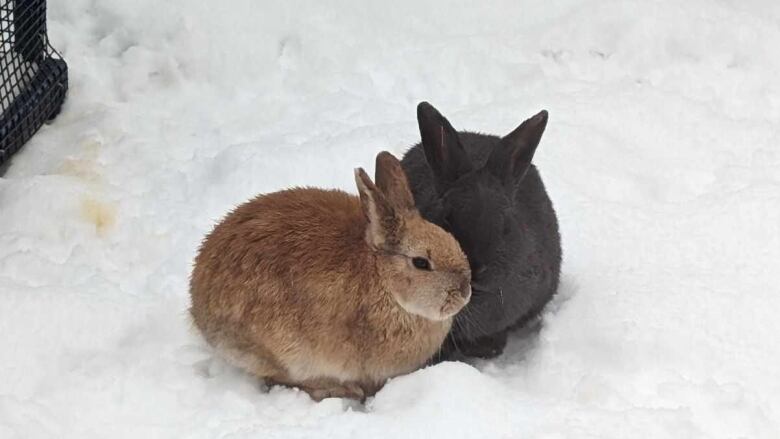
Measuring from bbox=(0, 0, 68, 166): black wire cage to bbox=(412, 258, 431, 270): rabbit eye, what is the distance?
2443 mm

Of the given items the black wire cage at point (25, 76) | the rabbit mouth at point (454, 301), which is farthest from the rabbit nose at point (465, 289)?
the black wire cage at point (25, 76)

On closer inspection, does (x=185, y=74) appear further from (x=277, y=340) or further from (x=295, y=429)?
(x=295, y=429)

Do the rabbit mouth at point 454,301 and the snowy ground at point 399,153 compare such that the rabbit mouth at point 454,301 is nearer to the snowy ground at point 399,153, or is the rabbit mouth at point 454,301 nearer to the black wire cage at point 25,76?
the snowy ground at point 399,153

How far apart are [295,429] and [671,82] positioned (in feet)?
10.3

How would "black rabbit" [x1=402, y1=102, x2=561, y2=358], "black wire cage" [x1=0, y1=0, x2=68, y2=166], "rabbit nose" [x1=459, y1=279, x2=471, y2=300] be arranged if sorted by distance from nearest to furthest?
"rabbit nose" [x1=459, y1=279, x2=471, y2=300]
"black rabbit" [x1=402, y1=102, x2=561, y2=358]
"black wire cage" [x1=0, y1=0, x2=68, y2=166]

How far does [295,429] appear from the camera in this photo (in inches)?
124

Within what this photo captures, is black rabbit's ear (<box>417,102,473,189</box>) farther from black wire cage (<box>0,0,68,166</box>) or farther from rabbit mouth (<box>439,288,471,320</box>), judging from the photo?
black wire cage (<box>0,0,68,166</box>)

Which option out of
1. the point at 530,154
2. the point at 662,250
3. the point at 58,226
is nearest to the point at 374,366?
the point at 530,154

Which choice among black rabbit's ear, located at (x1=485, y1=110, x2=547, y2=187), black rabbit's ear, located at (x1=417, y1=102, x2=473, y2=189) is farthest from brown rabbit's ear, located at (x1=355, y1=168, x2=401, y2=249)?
black rabbit's ear, located at (x1=485, y1=110, x2=547, y2=187)

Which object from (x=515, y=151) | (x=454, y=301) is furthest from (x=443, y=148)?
(x=454, y=301)

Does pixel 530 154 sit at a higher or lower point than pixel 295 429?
higher

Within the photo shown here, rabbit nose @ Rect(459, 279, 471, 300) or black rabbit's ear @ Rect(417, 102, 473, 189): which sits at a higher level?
black rabbit's ear @ Rect(417, 102, 473, 189)

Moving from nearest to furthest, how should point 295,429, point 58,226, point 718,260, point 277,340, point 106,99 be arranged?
point 295,429
point 277,340
point 718,260
point 58,226
point 106,99

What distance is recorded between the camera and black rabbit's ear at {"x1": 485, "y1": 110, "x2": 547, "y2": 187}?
137 inches
